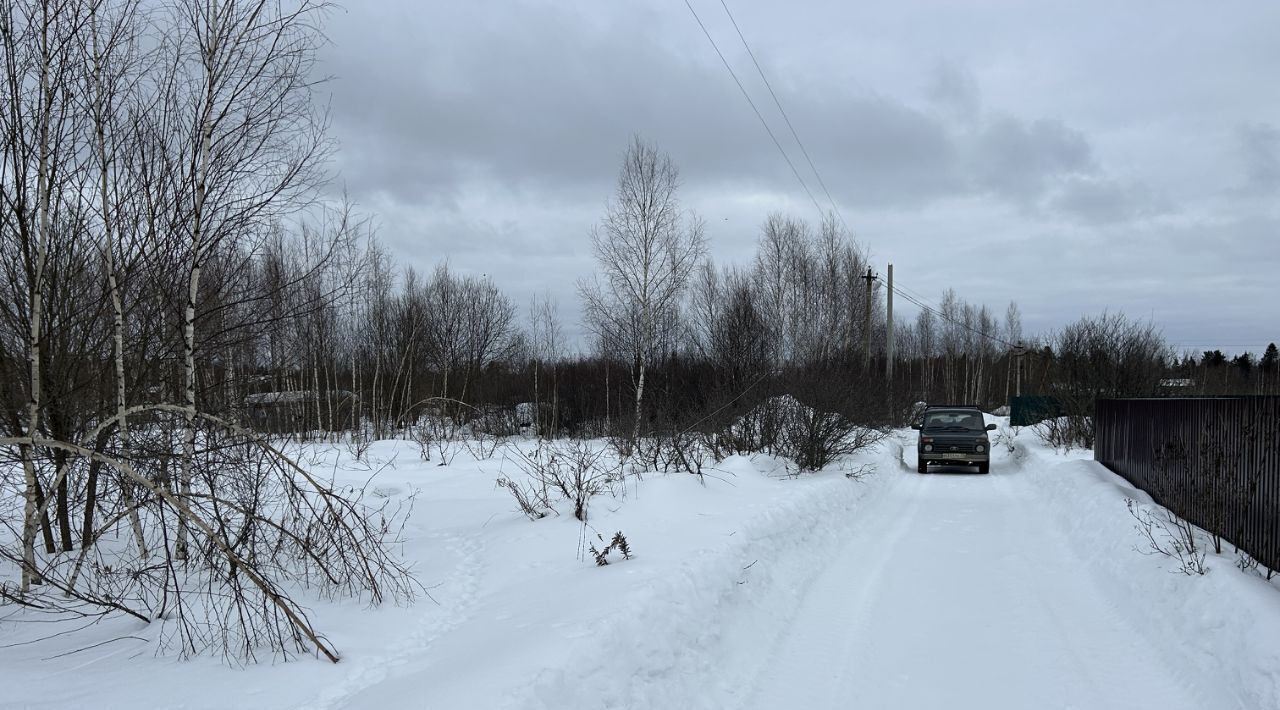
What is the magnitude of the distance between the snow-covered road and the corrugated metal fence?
1.47 meters

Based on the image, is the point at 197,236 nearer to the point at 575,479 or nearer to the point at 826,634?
the point at 575,479

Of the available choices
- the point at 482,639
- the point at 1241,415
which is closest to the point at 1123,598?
the point at 1241,415

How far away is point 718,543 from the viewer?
7594 millimetres

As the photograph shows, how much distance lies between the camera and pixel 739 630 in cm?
598

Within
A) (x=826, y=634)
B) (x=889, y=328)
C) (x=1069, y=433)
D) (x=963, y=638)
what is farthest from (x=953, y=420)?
(x=826, y=634)

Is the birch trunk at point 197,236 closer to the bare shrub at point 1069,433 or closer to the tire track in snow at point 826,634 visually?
the tire track in snow at point 826,634

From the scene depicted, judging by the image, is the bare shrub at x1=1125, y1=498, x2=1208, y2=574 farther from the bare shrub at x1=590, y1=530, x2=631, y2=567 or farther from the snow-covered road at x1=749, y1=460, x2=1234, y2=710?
the bare shrub at x1=590, y1=530, x2=631, y2=567

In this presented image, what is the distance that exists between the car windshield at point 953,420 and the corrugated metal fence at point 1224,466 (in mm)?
9046

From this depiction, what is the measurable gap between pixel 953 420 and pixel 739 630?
16.8 m

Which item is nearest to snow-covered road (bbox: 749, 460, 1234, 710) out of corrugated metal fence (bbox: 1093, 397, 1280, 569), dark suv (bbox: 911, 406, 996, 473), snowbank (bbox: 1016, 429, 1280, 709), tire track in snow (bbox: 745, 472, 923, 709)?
tire track in snow (bbox: 745, 472, 923, 709)

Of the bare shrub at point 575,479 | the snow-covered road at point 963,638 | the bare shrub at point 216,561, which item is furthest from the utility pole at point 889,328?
the bare shrub at point 216,561

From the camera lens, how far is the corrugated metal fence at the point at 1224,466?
706 cm

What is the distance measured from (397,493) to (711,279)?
102 ft

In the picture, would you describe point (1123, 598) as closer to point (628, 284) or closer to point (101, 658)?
point (101, 658)
